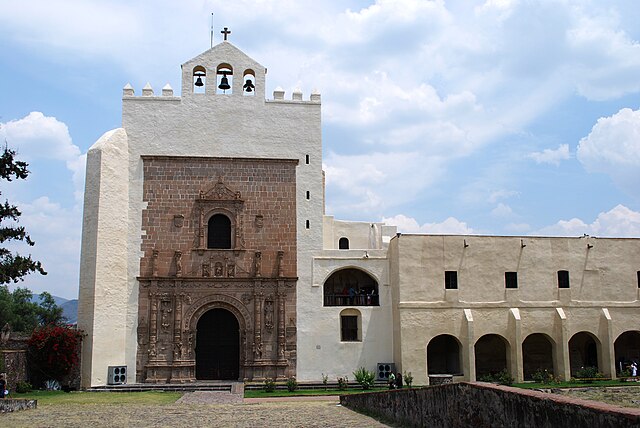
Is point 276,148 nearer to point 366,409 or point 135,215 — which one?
point 135,215

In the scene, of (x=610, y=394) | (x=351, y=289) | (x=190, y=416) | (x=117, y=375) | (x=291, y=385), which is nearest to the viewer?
(x=190, y=416)

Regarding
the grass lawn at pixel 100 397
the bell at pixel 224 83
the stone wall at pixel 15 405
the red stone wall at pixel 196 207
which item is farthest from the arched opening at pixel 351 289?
the stone wall at pixel 15 405

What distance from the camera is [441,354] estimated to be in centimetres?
3186

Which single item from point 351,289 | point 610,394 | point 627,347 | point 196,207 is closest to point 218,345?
point 196,207

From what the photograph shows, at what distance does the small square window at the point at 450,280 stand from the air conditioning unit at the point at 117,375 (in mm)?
13878

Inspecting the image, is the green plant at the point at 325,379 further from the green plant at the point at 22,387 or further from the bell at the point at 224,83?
the bell at the point at 224,83

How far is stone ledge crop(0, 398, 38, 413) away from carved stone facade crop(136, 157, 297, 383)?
9118 millimetres

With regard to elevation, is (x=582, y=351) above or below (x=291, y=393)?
above

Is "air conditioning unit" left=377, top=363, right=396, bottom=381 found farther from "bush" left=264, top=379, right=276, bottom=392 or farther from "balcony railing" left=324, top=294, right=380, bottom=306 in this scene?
"bush" left=264, top=379, right=276, bottom=392

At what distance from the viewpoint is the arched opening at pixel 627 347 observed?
32.1 meters

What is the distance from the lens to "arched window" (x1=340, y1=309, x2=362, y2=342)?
1163 inches

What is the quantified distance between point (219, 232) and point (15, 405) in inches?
509

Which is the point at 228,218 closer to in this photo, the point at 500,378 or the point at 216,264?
the point at 216,264

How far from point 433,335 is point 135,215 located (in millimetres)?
13605
